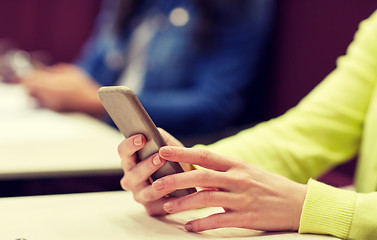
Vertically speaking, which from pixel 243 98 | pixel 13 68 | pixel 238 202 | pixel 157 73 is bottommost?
pixel 238 202

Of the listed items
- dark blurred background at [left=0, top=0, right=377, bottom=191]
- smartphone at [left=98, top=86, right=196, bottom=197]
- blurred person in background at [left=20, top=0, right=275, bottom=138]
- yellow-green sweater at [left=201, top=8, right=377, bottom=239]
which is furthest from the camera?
blurred person in background at [left=20, top=0, right=275, bottom=138]

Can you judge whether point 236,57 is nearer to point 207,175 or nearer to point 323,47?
point 323,47

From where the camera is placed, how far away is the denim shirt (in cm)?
202

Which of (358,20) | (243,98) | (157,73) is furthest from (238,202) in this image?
(157,73)

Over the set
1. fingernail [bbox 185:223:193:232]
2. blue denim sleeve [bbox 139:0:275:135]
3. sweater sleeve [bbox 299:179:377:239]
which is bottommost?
sweater sleeve [bbox 299:179:377:239]

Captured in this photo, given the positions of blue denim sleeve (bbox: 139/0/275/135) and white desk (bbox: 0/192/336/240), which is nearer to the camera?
white desk (bbox: 0/192/336/240)

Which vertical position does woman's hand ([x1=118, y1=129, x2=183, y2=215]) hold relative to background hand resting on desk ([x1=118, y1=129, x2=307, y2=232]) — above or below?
above

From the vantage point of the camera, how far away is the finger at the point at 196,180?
0.64 meters

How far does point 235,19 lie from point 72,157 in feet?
3.65

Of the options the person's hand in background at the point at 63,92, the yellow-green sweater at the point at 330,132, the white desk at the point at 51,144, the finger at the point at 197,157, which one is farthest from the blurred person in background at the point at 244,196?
the person's hand in background at the point at 63,92

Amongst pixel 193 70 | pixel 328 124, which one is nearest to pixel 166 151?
pixel 328 124

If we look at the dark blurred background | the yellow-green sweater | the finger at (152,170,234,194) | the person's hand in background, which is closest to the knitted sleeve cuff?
the finger at (152,170,234,194)

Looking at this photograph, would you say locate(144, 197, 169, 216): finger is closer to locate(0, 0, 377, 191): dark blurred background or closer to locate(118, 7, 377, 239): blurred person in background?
locate(118, 7, 377, 239): blurred person in background

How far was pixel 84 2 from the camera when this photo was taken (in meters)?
3.72
